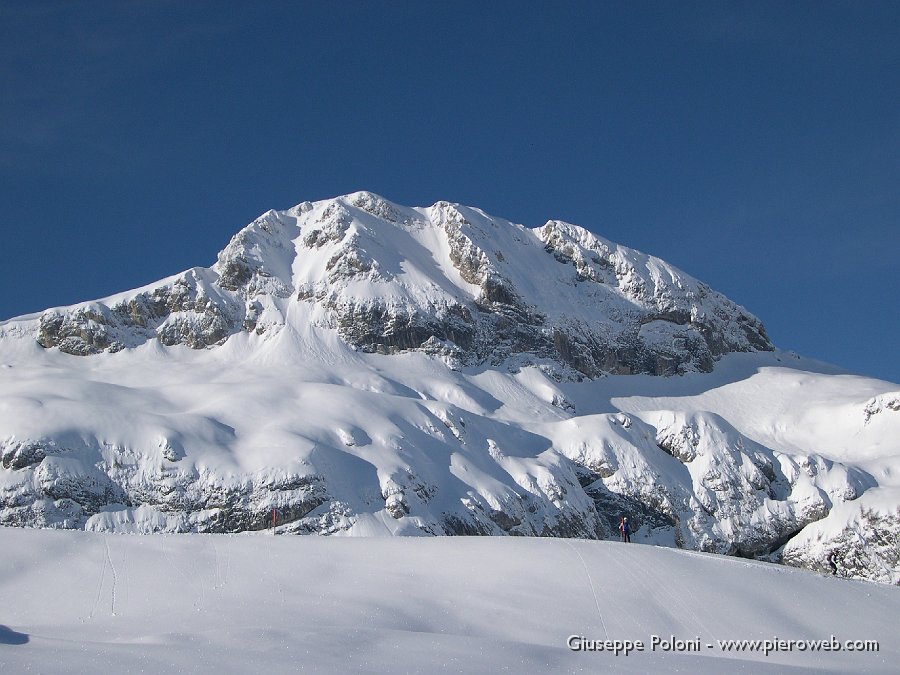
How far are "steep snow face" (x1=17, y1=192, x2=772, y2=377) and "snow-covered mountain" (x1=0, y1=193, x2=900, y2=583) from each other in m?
0.31

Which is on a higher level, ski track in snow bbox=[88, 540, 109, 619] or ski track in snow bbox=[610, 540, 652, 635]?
ski track in snow bbox=[88, 540, 109, 619]

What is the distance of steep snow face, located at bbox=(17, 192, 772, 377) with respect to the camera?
347 feet

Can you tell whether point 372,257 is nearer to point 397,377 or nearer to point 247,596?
point 397,377

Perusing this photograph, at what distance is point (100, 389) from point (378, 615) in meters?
59.0

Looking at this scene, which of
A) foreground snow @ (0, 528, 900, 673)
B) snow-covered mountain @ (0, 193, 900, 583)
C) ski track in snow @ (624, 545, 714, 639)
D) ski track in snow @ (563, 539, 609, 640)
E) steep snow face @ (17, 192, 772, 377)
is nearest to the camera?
foreground snow @ (0, 528, 900, 673)

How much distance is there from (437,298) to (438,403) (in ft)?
80.5

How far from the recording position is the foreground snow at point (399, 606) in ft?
78.8

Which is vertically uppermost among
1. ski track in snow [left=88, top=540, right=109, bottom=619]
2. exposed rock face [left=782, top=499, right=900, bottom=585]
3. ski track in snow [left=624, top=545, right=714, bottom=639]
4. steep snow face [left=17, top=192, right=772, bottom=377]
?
steep snow face [left=17, top=192, right=772, bottom=377]

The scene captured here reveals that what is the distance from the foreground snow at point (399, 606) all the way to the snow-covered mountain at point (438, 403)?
3456cm

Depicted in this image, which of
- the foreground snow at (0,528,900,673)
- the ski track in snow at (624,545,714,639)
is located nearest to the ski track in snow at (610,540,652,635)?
the foreground snow at (0,528,900,673)

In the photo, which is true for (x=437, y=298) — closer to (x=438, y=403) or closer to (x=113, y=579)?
(x=438, y=403)

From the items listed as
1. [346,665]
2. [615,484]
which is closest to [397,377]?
[615,484]

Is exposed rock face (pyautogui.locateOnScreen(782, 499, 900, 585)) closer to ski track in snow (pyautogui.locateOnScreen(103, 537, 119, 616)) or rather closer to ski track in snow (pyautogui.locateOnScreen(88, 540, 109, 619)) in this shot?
ski track in snow (pyautogui.locateOnScreen(103, 537, 119, 616))

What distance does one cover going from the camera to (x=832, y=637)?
1288 inches
